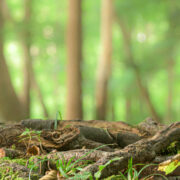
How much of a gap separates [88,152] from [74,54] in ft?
35.7

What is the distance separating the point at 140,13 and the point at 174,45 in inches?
118

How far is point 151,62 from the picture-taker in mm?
19562

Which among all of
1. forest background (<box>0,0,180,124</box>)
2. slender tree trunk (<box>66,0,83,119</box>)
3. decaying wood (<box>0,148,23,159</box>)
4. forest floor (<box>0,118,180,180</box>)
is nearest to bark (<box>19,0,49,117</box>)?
forest background (<box>0,0,180,124</box>)

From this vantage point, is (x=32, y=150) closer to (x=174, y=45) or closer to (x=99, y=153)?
(x=99, y=153)

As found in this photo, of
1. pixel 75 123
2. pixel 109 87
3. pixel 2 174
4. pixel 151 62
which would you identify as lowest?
pixel 2 174

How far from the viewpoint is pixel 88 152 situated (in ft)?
6.02

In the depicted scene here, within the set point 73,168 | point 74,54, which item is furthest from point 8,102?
point 73,168

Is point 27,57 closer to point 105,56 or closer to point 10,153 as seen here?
point 105,56

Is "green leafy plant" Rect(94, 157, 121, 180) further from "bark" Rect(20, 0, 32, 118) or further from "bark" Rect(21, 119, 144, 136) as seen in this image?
"bark" Rect(20, 0, 32, 118)

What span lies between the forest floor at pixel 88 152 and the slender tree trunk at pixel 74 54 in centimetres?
961

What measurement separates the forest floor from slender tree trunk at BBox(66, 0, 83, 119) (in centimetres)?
961

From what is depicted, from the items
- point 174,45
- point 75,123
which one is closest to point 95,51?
point 174,45

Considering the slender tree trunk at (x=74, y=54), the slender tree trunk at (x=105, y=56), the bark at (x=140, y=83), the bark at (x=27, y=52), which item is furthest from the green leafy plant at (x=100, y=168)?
the slender tree trunk at (x=105, y=56)

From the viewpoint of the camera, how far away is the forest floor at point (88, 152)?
1.64m
